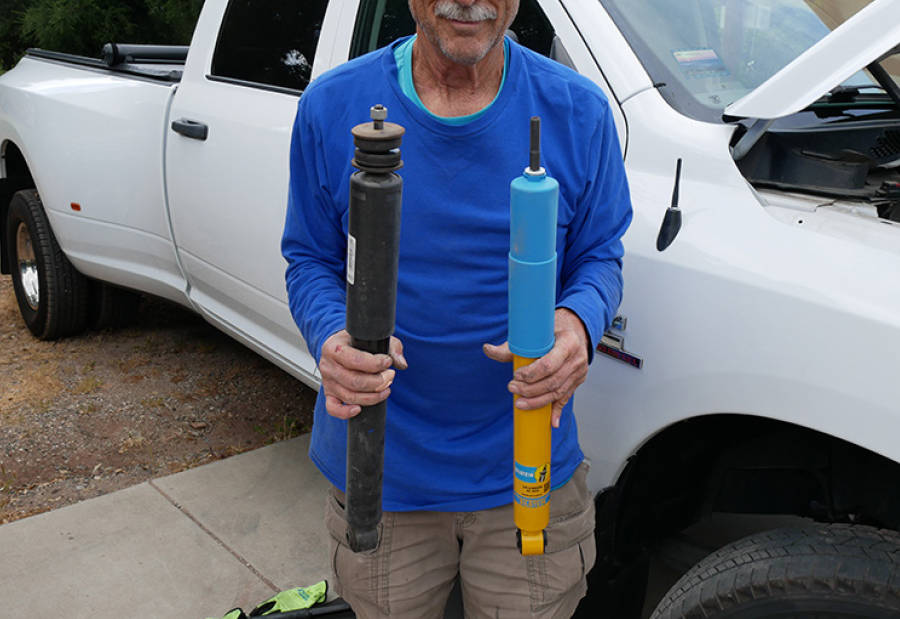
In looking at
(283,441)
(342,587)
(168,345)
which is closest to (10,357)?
(168,345)

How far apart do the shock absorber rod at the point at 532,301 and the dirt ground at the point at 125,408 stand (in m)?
2.43

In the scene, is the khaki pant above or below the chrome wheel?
above

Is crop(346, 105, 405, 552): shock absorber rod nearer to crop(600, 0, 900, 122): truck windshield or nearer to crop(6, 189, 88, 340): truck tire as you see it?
crop(600, 0, 900, 122): truck windshield

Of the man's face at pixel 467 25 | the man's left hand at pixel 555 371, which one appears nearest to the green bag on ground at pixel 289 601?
the man's left hand at pixel 555 371

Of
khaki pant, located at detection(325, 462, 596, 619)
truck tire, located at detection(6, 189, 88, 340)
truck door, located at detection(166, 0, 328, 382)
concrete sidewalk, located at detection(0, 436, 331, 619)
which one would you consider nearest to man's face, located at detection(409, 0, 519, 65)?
khaki pant, located at detection(325, 462, 596, 619)

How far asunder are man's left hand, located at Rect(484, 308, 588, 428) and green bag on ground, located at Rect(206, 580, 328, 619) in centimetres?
148

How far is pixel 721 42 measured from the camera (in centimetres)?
237

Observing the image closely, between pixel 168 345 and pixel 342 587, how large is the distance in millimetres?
3202

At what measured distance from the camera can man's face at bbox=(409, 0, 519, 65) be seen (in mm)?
1598

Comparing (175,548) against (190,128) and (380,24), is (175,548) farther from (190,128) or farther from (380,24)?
(380,24)

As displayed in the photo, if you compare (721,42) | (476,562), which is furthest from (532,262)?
(721,42)

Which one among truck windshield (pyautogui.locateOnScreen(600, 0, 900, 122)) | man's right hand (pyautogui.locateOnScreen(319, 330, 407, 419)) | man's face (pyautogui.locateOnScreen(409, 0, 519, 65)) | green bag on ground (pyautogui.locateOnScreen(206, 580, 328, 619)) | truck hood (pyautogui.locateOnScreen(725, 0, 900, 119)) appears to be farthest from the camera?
green bag on ground (pyautogui.locateOnScreen(206, 580, 328, 619))

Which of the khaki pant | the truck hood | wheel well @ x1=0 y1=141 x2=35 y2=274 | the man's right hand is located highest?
the truck hood

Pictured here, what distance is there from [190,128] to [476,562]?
2152mm
